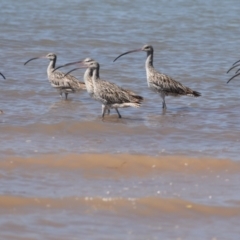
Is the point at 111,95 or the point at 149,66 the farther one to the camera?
the point at 149,66

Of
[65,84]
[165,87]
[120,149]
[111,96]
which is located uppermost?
[120,149]

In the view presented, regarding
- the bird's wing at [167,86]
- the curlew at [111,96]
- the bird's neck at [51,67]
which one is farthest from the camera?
the bird's neck at [51,67]

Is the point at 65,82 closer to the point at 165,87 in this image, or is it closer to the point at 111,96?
the point at 165,87

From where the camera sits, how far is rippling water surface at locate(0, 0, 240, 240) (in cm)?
786

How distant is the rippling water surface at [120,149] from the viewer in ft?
25.8

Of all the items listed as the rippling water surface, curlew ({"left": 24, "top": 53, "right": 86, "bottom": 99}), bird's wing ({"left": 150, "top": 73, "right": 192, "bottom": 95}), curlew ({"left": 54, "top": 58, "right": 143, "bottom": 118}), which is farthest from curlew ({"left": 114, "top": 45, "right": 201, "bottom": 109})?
curlew ({"left": 24, "top": 53, "right": 86, "bottom": 99})

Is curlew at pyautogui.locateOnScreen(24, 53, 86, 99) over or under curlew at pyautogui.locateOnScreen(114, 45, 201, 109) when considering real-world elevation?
under

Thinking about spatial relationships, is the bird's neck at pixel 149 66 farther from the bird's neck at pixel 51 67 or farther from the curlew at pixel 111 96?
the bird's neck at pixel 51 67

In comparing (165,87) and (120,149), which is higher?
(120,149)

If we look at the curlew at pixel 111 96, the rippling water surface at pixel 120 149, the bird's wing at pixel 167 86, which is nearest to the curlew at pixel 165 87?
the bird's wing at pixel 167 86

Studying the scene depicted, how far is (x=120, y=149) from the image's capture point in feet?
34.5

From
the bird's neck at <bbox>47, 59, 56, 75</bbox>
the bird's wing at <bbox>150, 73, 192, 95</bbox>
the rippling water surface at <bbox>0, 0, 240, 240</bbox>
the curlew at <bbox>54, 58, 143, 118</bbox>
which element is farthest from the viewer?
the bird's neck at <bbox>47, 59, 56, 75</bbox>

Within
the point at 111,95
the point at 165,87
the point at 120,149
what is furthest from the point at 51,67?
the point at 120,149

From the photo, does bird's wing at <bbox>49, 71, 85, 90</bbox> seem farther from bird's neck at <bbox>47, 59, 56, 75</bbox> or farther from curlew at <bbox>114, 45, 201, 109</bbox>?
curlew at <bbox>114, 45, 201, 109</bbox>
